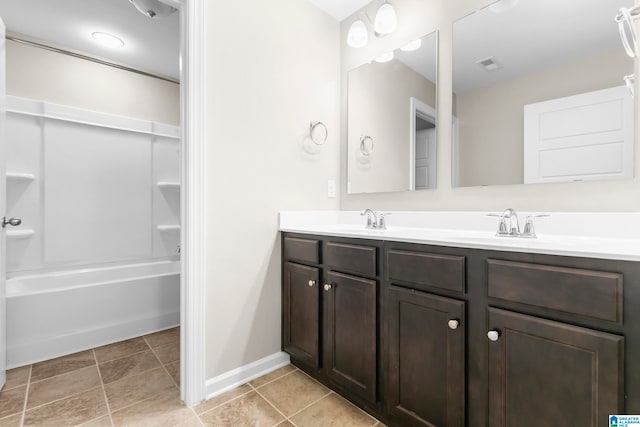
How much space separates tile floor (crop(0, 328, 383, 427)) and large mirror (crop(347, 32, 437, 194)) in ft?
4.36

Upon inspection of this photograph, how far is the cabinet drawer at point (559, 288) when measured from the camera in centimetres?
80

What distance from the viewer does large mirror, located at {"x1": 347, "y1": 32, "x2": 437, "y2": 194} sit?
5.98ft

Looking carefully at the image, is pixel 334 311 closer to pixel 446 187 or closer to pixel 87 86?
pixel 446 187

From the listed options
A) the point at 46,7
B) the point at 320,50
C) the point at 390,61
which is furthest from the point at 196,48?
the point at 46,7

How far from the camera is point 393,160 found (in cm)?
201

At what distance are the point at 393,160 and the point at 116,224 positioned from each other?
2.30m

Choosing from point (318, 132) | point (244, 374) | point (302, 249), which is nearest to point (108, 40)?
point (318, 132)

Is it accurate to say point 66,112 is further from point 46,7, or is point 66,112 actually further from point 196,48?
point 196,48

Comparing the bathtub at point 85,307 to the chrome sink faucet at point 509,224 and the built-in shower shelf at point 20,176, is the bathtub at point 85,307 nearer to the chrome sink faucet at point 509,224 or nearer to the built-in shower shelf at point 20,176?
the built-in shower shelf at point 20,176

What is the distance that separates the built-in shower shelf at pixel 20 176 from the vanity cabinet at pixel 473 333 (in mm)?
2087

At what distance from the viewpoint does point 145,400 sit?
1.58 m

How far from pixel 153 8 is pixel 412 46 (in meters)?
1.68

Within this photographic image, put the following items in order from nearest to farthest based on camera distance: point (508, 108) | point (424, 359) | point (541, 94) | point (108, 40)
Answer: point (424, 359), point (541, 94), point (508, 108), point (108, 40)

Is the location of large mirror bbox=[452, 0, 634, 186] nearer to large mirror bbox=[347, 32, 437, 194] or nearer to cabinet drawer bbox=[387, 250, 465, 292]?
large mirror bbox=[347, 32, 437, 194]
